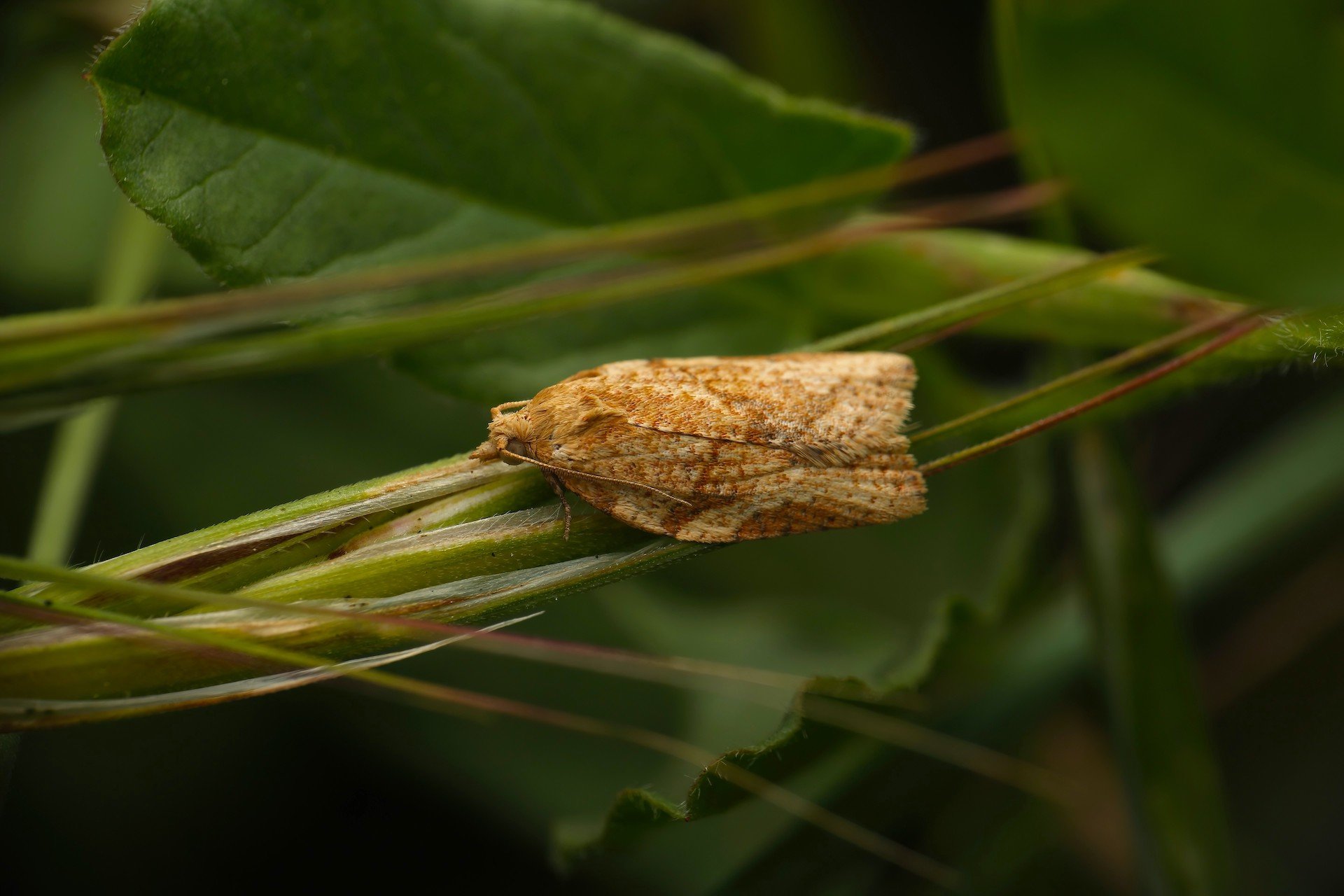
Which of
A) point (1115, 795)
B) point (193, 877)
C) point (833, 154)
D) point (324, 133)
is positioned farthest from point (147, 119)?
point (1115, 795)

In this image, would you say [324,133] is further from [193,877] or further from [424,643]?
[193,877]

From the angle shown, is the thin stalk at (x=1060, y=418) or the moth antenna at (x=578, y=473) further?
the moth antenna at (x=578, y=473)

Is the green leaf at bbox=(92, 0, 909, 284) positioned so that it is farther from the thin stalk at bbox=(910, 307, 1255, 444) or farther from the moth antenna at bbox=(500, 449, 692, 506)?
the thin stalk at bbox=(910, 307, 1255, 444)

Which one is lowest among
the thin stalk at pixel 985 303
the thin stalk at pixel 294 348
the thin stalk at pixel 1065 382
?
the thin stalk at pixel 1065 382

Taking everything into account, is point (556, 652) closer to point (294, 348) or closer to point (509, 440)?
point (509, 440)

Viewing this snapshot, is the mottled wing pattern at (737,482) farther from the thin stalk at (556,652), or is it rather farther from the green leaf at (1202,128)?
the green leaf at (1202,128)

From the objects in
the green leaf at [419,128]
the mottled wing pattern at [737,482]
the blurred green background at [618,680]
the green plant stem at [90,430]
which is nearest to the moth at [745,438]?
the mottled wing pattern at [737,482]

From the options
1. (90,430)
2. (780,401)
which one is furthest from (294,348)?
(90,430)
